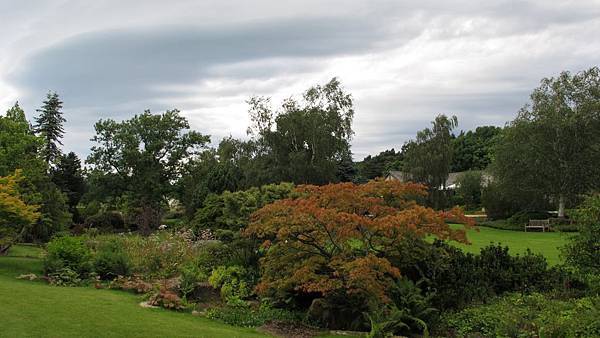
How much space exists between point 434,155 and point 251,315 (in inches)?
1282

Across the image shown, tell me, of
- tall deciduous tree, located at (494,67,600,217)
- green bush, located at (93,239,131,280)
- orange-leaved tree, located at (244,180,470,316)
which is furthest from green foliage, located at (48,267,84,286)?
tall deciduous tree, located at (494,67,600,217)

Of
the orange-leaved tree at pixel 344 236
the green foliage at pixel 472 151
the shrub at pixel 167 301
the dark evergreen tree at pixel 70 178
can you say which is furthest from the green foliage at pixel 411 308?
the green foliage at pixel 472 151

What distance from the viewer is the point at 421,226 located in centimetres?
995

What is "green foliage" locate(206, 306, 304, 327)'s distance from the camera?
400 inches

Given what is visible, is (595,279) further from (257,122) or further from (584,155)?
(257,122)

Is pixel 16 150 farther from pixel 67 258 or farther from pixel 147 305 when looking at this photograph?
pixel 147 305

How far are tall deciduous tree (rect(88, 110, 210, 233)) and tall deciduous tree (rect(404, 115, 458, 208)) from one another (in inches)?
682

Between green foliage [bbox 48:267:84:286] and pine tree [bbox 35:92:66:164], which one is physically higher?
pine tree [bbox 35:92:66:164]

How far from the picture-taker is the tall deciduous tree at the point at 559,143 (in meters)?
33.1

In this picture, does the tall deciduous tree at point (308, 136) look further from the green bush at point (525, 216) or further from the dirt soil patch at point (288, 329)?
the dirt soil patch at point (288, 329)

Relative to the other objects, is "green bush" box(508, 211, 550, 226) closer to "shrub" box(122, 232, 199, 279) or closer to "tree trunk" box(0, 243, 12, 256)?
"shrub" box(122, 232, 199, 279)

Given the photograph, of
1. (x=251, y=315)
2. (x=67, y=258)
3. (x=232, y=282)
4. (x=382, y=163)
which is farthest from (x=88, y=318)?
(x=382, y=163)

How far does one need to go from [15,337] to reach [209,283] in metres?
6.33

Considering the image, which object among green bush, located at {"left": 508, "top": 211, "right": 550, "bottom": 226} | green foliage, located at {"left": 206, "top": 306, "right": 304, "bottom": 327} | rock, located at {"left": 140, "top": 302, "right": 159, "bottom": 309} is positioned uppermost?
green bush, located at {"left": 508, "top": 211, "right": 550, "bottom": 226}
